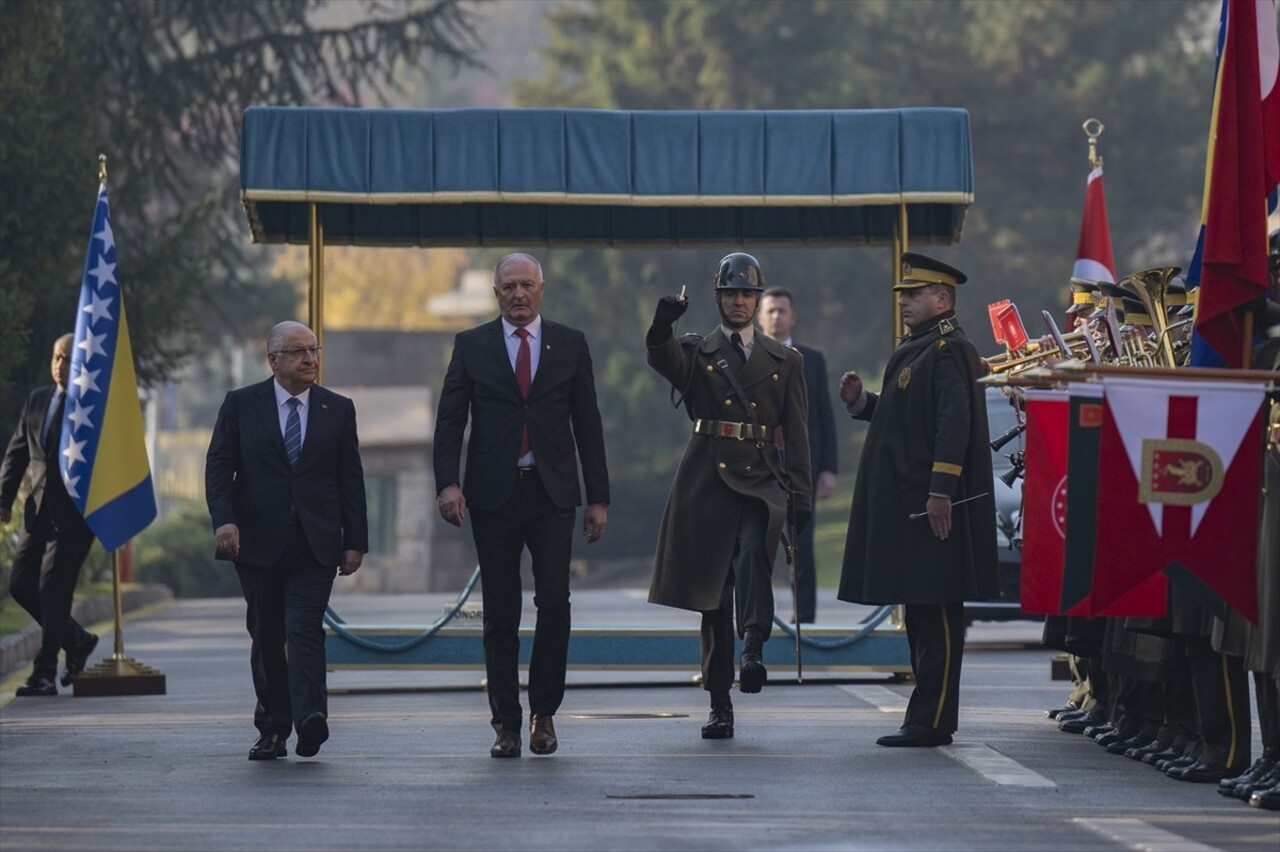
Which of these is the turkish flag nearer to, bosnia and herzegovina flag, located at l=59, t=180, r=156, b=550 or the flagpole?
the flagpole

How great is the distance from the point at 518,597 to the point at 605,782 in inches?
53.3

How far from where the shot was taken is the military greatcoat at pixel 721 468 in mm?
11461

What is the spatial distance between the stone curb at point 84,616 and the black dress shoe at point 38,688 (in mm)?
716

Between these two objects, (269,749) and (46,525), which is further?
(46,525)

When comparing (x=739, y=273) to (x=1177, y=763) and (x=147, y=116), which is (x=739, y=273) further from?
(x=147, y=116)

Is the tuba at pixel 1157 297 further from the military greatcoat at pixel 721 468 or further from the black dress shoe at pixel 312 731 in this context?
the black dress shoe at pixel 312 731

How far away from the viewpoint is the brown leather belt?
1152 centimetres

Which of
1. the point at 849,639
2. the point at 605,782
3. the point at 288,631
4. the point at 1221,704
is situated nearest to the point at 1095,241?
the point at 849,639

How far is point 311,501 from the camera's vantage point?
10.9 metres

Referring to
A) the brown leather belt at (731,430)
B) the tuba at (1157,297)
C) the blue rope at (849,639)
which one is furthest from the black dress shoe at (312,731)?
the blue rope at (849,639)

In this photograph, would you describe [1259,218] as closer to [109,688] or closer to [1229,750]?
[1229,750]

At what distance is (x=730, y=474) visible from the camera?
1147cm

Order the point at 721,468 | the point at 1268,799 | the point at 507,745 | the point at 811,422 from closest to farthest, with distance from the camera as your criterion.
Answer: the point at 1268,799, the point at 507,745, the point at 721,468, the point at 811,422

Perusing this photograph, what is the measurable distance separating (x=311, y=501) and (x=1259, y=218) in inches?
156
